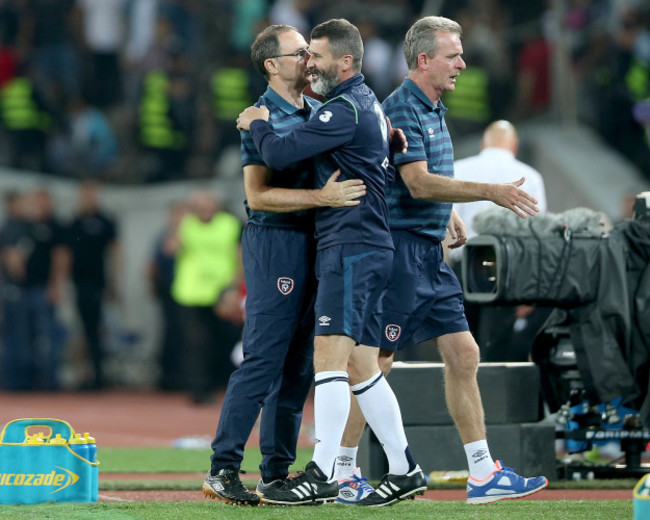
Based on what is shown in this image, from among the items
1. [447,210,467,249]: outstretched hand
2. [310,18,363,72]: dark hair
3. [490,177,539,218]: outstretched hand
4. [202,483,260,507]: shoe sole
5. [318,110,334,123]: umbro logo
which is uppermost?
[310,18,363,72]: dark hair

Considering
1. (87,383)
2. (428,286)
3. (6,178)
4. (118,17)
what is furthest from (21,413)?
(428,286)

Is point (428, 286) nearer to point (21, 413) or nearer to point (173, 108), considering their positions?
point (21, 413)

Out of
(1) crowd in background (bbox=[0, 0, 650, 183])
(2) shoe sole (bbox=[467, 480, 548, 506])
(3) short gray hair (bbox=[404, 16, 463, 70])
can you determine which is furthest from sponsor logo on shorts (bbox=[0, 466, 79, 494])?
(1) crowd in background (bbox=[0, 0, 650, 183])

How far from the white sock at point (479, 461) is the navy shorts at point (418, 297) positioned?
22.0 inches

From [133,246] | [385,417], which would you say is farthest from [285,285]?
[133,246]

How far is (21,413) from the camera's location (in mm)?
13430

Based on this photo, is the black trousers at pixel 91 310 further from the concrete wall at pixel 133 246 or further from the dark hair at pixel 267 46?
the dark hair at pixel 267 46

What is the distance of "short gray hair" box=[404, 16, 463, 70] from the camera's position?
272 inches

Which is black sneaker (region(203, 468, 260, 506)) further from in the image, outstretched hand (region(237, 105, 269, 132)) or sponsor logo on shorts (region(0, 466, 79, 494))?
outstretched hand (region(237, 105, 269, 132))

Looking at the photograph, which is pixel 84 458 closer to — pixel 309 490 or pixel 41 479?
pixel 41 479

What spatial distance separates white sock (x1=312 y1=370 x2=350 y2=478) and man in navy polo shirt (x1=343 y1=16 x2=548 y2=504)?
0.52m

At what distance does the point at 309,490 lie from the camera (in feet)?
20.8

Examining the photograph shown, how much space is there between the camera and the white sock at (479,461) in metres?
6.71

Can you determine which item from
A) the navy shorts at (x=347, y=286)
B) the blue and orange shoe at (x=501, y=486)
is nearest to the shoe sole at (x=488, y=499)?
the blue and orange shoe at (x=501, y=486)
